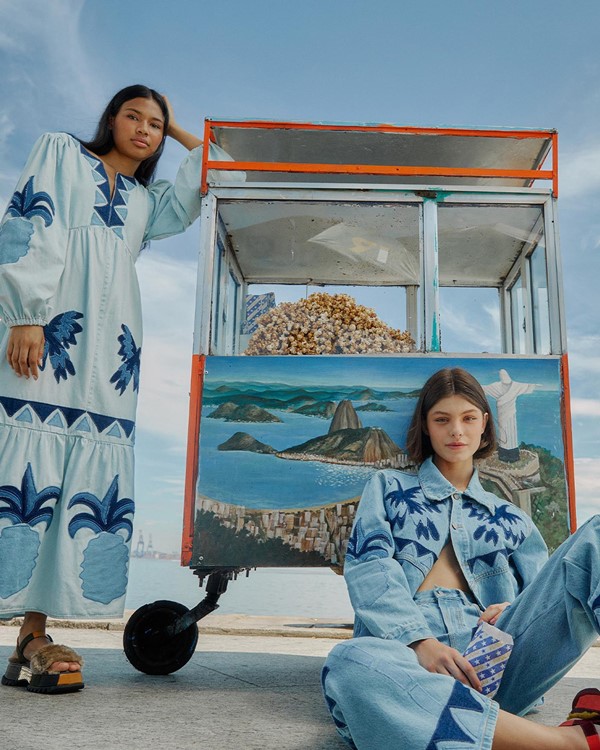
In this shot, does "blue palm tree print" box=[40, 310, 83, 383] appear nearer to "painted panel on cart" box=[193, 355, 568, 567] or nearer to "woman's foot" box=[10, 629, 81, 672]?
"painted panel on cart" box=[193, 355, 568, 567]

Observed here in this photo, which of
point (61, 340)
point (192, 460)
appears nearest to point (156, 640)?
point (192, 460)

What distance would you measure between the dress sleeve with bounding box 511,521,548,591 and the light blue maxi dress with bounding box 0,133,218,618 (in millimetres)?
1227

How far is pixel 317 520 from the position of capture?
2320 millimetres

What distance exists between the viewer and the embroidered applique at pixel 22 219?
224 centimetres

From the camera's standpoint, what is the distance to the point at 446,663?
1396 millimetres

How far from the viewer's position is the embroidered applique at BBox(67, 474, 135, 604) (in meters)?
2.24

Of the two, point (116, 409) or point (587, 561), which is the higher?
point (116, 409)

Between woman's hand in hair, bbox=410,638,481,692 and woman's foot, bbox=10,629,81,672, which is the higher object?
woman's hand in hair, bbox=410,638,481,692

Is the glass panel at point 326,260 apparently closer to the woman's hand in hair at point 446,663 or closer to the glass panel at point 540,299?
the glass panel at point 540,299

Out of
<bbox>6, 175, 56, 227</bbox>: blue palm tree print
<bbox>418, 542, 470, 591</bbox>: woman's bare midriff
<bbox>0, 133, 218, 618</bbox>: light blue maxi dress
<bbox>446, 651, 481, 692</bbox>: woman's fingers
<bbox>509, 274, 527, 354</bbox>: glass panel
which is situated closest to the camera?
<bbox>446, 651, 481, 692</bbox>: woman's fingers

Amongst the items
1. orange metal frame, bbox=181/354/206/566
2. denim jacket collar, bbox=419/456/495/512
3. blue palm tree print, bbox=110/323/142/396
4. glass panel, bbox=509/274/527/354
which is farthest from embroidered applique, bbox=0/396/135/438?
glass panel, bbox=509/274/527/354

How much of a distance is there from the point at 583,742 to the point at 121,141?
228 cm

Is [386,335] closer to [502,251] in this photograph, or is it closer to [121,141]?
[502,251]

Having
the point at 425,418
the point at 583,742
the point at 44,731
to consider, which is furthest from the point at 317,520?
the point at 583,742
